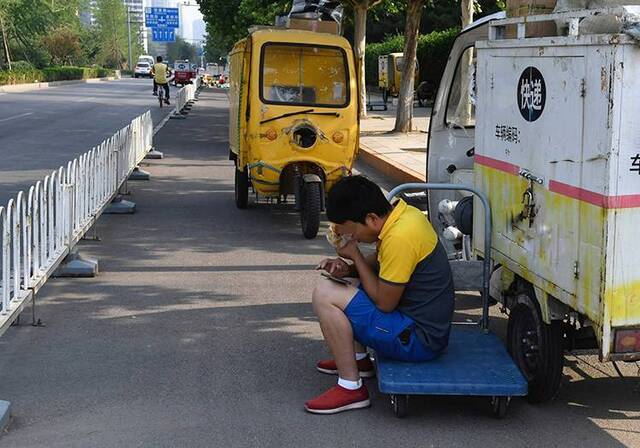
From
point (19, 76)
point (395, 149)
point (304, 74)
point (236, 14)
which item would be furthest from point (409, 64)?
point (19, 76)

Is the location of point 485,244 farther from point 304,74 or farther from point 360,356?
point 304,74

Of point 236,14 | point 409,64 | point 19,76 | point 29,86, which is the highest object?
point 236,14

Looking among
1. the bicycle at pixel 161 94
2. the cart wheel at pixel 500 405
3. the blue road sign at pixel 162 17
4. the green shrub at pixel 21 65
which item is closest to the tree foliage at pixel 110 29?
the blue road sign at pixel 162 17

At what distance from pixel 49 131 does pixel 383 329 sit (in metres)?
19.0

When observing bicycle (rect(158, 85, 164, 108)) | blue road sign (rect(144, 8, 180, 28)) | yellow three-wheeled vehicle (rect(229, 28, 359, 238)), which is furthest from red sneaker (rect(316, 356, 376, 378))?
blue road sign (rect(144, 8, 180, 28))

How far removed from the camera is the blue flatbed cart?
472cm

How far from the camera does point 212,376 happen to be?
220 inches

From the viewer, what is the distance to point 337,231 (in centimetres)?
504

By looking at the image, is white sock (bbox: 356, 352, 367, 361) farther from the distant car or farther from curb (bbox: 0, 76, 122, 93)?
the distant car

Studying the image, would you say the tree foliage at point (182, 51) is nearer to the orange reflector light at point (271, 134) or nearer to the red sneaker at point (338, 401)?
the orange reflector light at point (271, 134)

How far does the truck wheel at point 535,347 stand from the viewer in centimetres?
497

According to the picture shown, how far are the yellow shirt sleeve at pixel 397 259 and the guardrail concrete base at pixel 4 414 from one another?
2.03 metres

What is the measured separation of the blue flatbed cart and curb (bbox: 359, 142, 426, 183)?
8054 mm

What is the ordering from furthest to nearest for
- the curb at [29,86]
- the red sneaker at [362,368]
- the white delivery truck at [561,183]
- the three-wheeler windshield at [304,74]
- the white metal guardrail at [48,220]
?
the curb at [29,86] → the three-wheeler windshield at [304,74] → the white metal guardrail at [48,220] → the red sneaker at [362,368] → the white delivery truck at [561,183]
